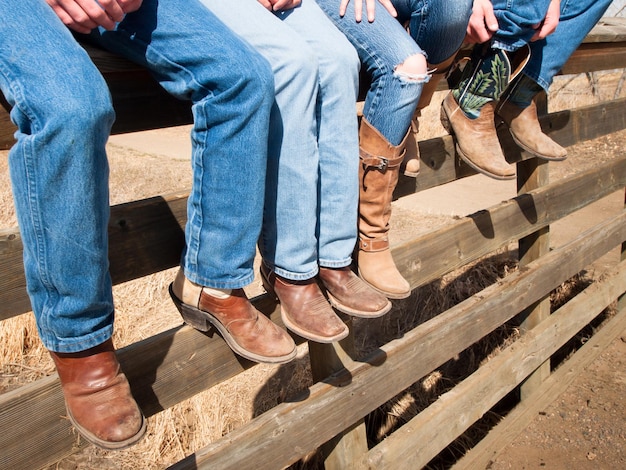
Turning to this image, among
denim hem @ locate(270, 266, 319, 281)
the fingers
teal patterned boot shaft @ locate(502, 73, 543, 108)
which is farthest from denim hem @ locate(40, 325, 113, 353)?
teal patterned boot shaft @ locate(502, 73, 543, 108)

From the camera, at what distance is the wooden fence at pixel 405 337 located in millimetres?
1477

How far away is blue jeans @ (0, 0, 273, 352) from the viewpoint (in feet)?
3.68

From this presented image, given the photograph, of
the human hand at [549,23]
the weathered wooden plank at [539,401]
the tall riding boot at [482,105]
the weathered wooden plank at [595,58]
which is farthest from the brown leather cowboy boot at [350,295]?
the weathered wooden plank at [595,58]

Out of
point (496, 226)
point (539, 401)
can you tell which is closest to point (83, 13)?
point (496, 226)

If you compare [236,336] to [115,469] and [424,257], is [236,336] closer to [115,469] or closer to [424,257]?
[424,257]

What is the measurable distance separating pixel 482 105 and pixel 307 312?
1.11m

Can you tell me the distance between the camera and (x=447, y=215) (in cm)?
621

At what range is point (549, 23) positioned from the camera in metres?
2.13

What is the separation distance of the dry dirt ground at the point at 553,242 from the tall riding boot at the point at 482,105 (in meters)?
1.68

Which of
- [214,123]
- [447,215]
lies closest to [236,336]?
[214,123]

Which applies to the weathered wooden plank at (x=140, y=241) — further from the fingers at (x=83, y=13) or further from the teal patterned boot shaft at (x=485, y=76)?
the teal patterned boot shaft at (x=485, y=76)

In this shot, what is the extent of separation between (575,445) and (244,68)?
284cm

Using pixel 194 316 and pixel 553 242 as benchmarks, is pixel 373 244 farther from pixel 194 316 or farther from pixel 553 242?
pixel 553 242

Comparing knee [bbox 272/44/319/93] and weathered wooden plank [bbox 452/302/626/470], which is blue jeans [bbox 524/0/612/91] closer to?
knee [bbox 272/44/319/93]
